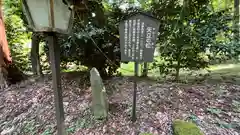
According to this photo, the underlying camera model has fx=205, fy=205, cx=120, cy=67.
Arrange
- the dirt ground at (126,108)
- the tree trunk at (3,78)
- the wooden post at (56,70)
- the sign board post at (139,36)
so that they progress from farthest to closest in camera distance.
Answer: the tree trunk at (3,78) < the dirt ground at (126,108) < the sign board post at (139,36) < the wooden post at (56,70)

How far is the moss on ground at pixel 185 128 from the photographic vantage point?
2.29m

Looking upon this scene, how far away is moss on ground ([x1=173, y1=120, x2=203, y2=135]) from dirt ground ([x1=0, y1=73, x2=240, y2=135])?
109mm

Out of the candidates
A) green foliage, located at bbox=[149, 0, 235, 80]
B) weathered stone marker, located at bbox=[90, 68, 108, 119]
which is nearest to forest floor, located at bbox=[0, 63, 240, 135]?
weathered stone marker, located at bbox=[90, 68, 108, 119]

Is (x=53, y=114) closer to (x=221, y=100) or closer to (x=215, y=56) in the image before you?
(x=221, y=100)

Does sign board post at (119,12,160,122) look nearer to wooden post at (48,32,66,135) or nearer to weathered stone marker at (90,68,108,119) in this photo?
weathered stone marker at (90,68,108,119)

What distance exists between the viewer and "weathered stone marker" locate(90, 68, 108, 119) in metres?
2.58

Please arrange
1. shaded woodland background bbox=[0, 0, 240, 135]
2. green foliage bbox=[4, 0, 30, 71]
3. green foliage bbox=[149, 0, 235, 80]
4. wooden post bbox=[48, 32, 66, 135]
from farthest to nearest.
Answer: green foliage bbox=[4, 0, 30, 71], green foliage bbox=[149, 0, 235, 80], shaded woodland background bbox=[0, 0, 240, 135], wooden post bbox=[48, 32, 66, 135]

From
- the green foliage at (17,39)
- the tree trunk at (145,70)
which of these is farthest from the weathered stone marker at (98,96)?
the green foliage at (17,39)

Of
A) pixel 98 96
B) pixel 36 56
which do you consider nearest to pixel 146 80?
pixel 98 96

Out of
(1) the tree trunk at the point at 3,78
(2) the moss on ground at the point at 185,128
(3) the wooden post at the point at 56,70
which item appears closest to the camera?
(3) the wooden post at the point at 56,70

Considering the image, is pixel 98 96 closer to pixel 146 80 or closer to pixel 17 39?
pixel 146 80

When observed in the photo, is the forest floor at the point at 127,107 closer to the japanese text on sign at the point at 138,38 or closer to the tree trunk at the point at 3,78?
the tree trunk at the point at 3,78

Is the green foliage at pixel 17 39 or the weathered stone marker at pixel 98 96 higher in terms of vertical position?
the green foliage at pixel 17 39

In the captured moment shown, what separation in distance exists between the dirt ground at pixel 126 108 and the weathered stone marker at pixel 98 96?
112mm
